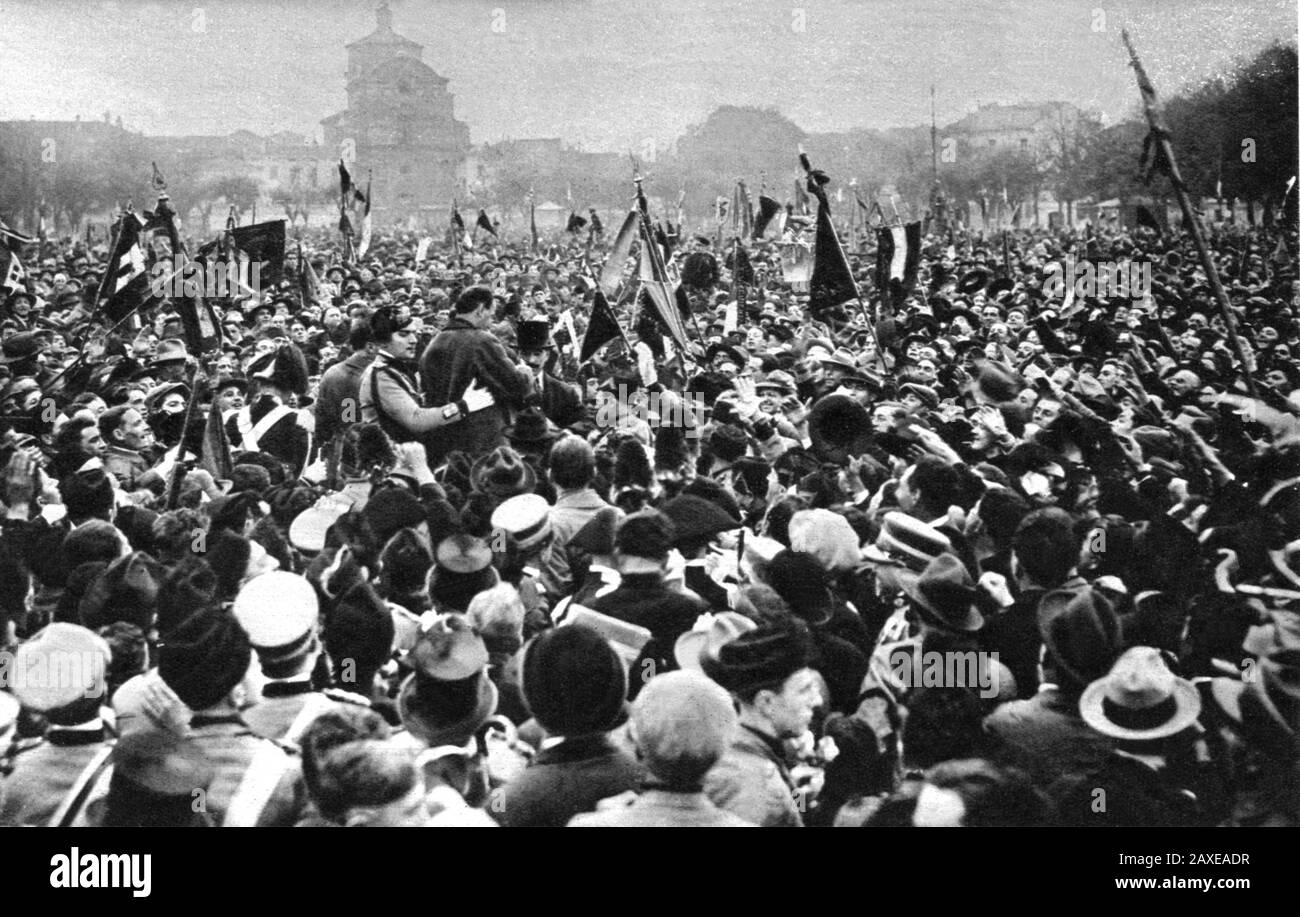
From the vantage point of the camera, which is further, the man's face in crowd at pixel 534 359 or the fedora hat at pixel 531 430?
the man's face in crowd at pixel 534 359

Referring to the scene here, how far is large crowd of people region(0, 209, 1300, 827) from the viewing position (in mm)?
Answer: 5230

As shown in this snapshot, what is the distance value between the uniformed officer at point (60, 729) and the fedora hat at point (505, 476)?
6.63ft

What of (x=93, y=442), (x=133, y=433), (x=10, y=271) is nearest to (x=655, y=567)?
(x=133, y=433)

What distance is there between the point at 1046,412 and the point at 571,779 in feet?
13.1

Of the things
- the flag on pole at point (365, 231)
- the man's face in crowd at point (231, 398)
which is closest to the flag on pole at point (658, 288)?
the flag on pole at point (365, 231)

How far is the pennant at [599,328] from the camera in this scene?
8055mm

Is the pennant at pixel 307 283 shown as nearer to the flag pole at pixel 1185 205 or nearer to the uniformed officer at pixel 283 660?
the uniformed officer at pixel 283 660

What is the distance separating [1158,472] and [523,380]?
12.1 ft

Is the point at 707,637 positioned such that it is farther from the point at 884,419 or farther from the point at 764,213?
the point at 764,213

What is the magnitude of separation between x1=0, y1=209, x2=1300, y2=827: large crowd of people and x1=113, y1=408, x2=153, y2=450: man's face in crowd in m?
0.02

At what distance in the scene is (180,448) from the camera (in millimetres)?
7305

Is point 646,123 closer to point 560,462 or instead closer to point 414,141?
point 414,141

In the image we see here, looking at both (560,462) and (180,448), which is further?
Answer: (180,448)

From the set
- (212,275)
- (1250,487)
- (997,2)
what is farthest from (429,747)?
(997,2)
